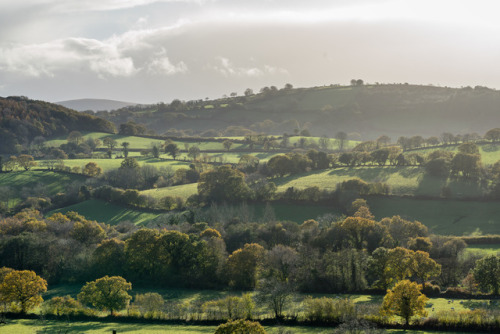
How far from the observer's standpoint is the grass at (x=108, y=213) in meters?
120

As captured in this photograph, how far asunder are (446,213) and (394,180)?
23137mm

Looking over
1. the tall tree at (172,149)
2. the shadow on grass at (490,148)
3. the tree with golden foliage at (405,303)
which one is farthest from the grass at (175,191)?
the shadow on grass at (490,148)

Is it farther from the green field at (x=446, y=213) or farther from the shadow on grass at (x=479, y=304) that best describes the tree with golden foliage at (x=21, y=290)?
the green field at (x=446, y=213)

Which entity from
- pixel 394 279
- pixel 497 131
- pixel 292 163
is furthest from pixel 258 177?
pixel 497 131

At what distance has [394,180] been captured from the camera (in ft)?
438

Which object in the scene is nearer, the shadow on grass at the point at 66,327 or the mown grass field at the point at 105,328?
the mown grass field at the point at 105,328

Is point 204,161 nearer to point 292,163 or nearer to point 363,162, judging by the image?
point 292,163

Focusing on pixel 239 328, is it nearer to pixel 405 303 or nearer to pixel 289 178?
pixel 405 303

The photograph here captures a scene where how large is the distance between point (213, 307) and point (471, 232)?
6657 centimetres

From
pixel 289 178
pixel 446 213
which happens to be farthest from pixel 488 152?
pixel 289 178

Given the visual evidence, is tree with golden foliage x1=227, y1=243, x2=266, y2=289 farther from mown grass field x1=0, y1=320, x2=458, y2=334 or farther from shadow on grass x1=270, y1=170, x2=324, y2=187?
shadow on grass x1=270, y1=170, x2=324, y2=187

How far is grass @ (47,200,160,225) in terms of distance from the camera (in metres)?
120

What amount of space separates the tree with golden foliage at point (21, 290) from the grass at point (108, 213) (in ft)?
174

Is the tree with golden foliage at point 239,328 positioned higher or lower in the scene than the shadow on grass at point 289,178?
lower
